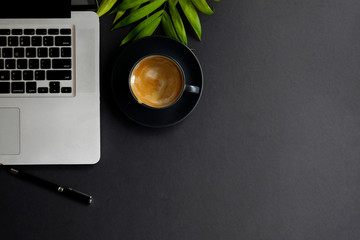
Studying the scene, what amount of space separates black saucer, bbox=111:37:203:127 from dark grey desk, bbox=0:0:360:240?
35mm

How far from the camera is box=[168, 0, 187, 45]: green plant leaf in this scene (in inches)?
31.4

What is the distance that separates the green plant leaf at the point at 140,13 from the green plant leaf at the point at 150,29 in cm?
2

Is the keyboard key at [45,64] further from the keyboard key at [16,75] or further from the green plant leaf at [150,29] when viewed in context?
the green plant leaf at [150,29]

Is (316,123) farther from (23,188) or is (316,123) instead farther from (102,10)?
(23,188)

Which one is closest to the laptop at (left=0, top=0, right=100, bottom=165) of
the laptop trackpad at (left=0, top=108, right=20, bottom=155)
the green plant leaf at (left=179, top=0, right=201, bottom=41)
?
the laptop trackpad at (left=0, top=108, right=20, bottom=155)

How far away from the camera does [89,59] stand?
0.78 m

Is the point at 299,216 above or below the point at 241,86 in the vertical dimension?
below

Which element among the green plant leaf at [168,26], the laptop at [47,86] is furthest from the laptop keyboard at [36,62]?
the green plant leaf at [168,26]

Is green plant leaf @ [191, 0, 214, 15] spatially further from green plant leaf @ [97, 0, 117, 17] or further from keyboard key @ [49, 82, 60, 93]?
keyboard key @ [49, 82, 60, 93]

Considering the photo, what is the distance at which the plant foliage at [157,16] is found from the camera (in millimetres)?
788

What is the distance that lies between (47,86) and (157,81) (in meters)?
0.23

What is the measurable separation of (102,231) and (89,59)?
0.38 m

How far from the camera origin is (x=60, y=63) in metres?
0.77

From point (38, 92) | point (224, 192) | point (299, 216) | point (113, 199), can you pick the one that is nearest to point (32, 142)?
point (38, 92)
